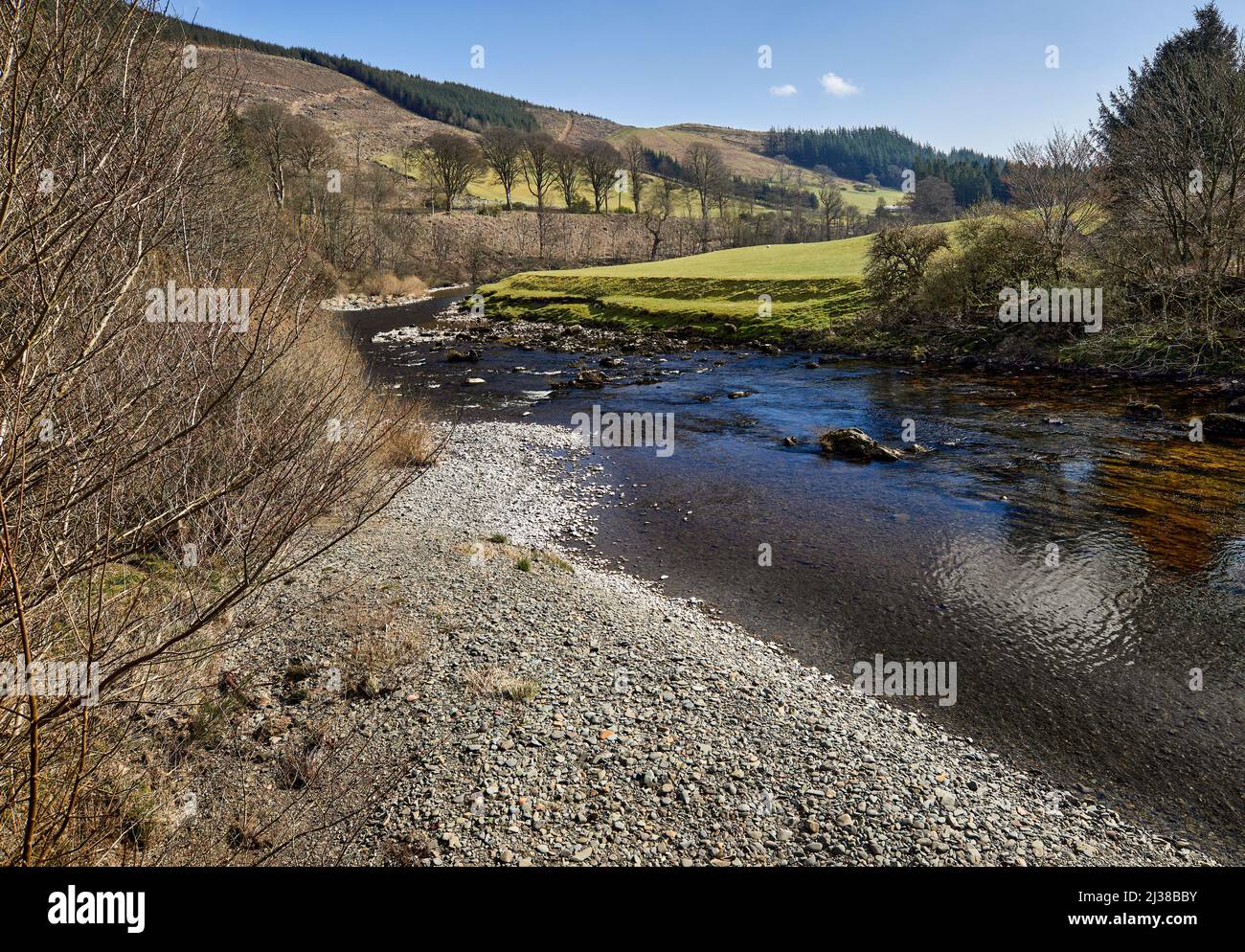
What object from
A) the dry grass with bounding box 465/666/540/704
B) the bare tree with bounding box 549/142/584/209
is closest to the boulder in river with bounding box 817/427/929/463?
the dry grass with bounding box 465/666/540/704

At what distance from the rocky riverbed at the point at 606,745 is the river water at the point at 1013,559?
40.9 inches

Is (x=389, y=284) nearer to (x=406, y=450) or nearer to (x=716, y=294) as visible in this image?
(x=716, y=294)

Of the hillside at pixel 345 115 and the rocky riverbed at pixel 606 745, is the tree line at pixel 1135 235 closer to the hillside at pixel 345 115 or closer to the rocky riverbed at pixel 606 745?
the rocky riverbed at pixel 606 745

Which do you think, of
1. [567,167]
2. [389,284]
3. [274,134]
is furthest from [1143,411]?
[567,167]

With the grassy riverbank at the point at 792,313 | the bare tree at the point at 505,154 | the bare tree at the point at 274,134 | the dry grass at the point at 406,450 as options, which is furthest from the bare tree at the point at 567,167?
the dry grass at the point at 406,450

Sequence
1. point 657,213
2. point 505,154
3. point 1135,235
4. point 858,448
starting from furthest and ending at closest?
point 657,213 → point 505,154 → point 1135,235 → point 858,448

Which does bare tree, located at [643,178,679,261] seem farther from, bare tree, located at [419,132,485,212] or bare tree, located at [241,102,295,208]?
bare tree, located at [241,102,295,208]

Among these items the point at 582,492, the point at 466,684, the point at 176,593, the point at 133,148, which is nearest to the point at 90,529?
the point at 176,593

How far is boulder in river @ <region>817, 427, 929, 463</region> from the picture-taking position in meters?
21.6

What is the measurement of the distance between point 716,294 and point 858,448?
39341 millimetres

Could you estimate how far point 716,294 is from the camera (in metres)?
58.1

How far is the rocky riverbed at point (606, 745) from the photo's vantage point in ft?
23.5

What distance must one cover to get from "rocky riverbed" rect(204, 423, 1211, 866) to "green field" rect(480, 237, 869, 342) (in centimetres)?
3802
